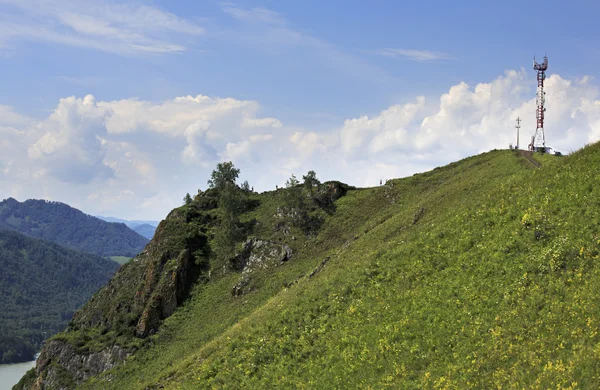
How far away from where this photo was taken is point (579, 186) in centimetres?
3169

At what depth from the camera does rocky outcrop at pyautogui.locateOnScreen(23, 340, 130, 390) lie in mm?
63625

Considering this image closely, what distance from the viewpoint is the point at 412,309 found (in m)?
28.4

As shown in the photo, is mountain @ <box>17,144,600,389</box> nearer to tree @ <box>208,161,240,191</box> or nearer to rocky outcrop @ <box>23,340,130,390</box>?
rocky outcrop @ <box>23,340,130,390</box>

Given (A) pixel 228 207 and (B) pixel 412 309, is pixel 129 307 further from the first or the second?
(B) pixel 412 309

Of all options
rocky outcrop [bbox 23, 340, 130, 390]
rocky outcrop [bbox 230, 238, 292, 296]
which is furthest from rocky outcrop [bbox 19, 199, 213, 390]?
rocky outcrop [bbox 230, 238, 292, 296]

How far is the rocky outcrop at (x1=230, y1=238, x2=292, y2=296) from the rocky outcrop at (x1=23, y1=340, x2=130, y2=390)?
1933cm

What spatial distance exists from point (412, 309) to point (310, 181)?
55.8m

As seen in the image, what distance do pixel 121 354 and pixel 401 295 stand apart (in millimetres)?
48569

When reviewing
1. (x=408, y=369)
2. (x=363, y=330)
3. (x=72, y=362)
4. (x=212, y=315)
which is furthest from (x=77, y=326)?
(x=408, y=369)

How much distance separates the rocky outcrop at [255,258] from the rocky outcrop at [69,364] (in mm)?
19333

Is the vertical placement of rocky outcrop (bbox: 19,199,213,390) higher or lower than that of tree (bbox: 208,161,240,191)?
lower

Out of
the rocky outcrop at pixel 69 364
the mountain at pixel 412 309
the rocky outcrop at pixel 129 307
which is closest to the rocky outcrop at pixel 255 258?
the mountain at pixel 412 309

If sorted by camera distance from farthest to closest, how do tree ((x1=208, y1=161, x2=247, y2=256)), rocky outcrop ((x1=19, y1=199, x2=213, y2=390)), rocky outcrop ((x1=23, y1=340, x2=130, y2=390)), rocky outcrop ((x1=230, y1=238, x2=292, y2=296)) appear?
tree ((x1=208, y1=161, x2=247, y2=256)) < rocky outcrop ((x1=230, y1=238, x2=292, y2=296)) < rocky outcrop ((x1=19, y1=199, x2=213, y2=390)) < rocky outcrop ((x1=23, y1=340, x2=130, y2=390))

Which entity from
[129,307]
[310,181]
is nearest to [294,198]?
[310,181]
